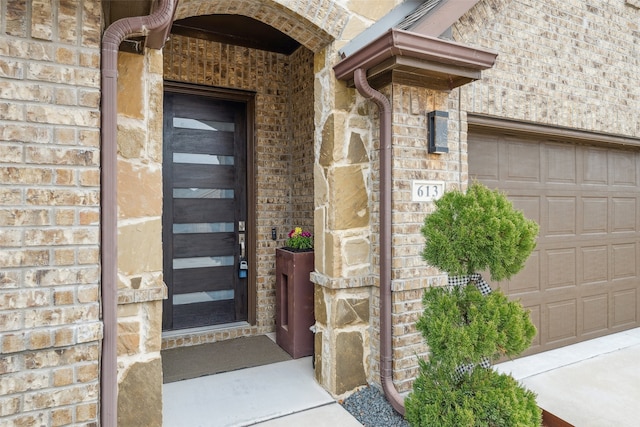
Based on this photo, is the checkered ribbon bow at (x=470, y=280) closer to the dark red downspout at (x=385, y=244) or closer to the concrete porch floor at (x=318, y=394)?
the dark red downspout at (x=385, y=244)

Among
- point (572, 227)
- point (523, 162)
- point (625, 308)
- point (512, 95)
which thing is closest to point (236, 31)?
point (512, 95)

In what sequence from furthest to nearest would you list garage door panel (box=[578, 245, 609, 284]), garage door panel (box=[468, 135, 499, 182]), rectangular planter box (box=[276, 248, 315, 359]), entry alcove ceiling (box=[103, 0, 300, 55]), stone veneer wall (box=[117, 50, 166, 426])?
garage door panel (box=[578, 245, 609, 284]) < entry alcove ceiling (box=[103, 0, 300, 55]) < rectangular planter box (box=[276, 248, 315, 359]) < garage door panel (box=[468, 135, 499, 182]) < stone veneer wall (box=[117, 50, 166, 426])

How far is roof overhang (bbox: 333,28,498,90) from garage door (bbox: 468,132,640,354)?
0.84 m

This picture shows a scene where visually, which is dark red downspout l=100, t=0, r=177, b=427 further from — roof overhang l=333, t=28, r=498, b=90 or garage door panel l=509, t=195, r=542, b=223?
garage door panel l=509, t=195, r=542, b=223

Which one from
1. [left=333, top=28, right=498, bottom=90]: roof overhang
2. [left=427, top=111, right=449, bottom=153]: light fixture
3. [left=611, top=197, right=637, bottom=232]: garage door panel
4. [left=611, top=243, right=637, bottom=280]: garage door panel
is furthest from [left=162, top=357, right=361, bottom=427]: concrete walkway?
[left=611, top=197, right=637, bottom=232]: garage door panel

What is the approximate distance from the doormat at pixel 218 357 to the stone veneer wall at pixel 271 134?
193 mm

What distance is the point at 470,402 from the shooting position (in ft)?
6.22

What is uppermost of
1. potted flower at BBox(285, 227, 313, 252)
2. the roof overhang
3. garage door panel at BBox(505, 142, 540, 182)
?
the roof overhang

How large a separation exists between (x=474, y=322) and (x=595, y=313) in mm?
3046

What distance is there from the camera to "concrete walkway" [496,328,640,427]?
2.56 metres

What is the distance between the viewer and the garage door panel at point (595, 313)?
395cm

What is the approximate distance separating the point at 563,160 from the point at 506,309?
264 cm

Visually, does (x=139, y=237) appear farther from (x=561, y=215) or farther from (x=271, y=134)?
(x=561, y=215)

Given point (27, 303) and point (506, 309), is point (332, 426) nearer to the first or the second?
point (506, 309)
